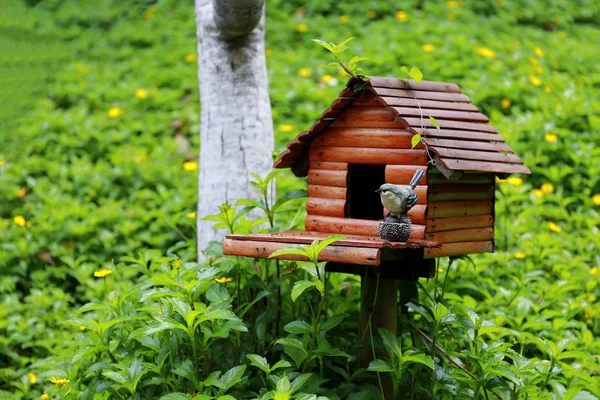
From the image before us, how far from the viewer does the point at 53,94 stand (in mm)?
6406

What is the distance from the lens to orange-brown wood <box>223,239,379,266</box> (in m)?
2.16

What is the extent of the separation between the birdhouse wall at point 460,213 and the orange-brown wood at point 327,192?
0.38m

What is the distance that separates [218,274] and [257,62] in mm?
1249

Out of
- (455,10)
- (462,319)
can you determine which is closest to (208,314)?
(462,319)

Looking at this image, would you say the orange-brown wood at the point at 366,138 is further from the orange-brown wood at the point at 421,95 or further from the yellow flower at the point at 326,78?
the yellow flower at the point at 326,78

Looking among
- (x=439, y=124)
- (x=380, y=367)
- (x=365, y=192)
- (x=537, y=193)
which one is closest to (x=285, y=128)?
(x=537, y=193)

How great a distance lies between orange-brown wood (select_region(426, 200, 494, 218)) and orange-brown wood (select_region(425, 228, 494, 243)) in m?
0.07

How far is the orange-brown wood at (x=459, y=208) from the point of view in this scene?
249cm

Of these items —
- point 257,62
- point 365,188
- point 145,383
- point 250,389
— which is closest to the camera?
point 145,383

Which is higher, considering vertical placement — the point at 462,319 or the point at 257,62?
the point at 257,62

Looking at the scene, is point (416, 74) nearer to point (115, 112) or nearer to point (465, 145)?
point (465, 145)

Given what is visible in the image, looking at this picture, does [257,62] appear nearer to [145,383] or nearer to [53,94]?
[145,383]

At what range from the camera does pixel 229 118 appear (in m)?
3.39

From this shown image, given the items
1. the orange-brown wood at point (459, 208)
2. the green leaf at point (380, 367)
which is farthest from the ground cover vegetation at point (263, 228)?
the orange-brown wood at point (459, 208)
